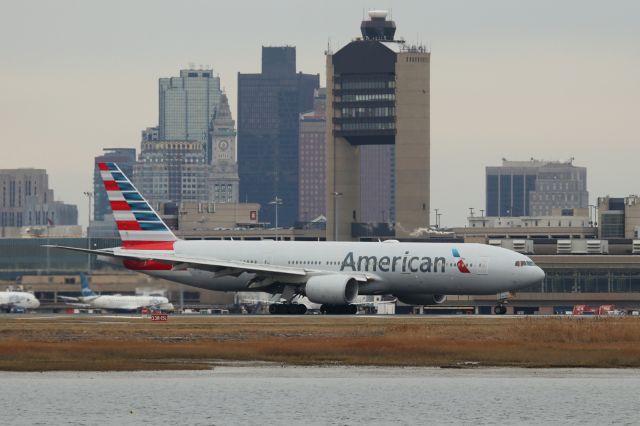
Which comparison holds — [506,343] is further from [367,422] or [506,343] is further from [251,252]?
[251,252]

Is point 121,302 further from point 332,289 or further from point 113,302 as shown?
point 332,289

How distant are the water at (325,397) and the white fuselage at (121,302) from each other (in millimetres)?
86851

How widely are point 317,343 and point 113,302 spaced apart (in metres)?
79.4

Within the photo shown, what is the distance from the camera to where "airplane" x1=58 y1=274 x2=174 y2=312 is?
15800 centimetres

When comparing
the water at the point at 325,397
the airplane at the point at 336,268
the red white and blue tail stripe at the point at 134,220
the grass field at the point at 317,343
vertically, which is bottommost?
the water at the point at 325,397

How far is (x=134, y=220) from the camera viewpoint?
411 ft

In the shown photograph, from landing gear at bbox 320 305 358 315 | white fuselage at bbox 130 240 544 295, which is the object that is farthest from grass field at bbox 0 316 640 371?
landing gear at bbox 320 305 358 315

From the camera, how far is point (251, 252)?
120m

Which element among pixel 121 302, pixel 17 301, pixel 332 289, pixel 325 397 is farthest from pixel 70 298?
pixel 325 397

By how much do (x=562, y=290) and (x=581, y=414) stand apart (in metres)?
130

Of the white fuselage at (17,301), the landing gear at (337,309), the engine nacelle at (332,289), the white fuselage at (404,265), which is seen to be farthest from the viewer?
the white fuselage at (17,301)

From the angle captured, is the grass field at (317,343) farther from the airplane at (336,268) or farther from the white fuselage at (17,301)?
the white fuselage at (17,301)

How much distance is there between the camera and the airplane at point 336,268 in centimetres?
11312

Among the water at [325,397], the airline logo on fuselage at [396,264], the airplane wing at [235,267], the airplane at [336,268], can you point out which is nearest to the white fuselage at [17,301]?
the airplane at [336,268]
